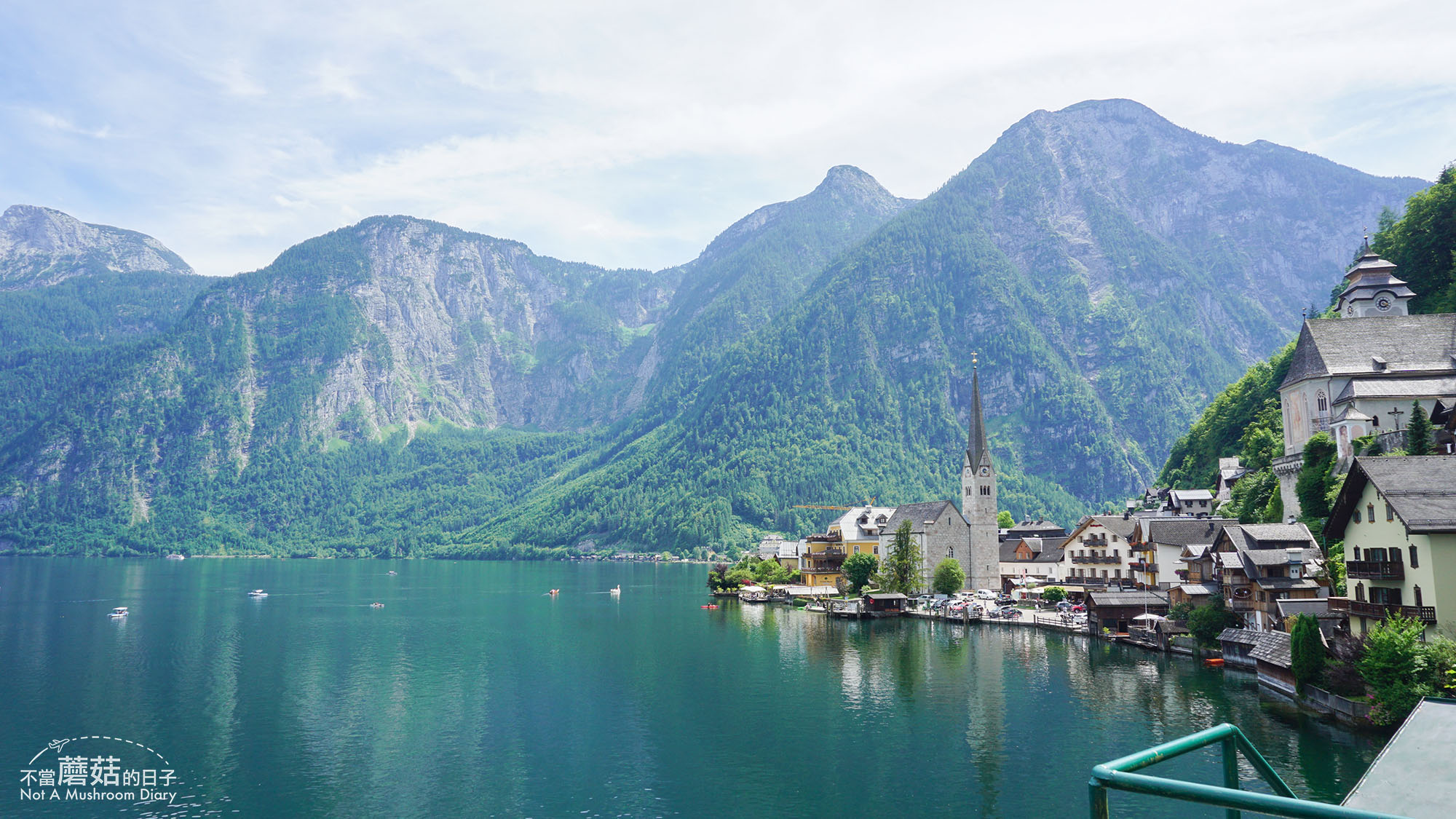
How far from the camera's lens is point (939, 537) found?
123688 millimetres

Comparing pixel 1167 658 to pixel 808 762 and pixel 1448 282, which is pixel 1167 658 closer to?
pixel 808 762

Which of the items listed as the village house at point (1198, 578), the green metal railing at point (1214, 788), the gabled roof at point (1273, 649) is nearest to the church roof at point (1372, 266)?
the village house at point (1198, 578)

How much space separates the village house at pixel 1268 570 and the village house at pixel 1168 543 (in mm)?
17426

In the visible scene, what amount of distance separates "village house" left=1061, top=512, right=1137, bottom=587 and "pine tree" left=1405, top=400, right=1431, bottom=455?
4877 cm

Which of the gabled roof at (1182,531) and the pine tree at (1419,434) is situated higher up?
the pine tree at (1419,434)

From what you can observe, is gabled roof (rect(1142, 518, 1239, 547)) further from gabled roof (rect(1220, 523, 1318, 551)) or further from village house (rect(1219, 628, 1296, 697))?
village house (rect(1219, 628, 1296, 697))

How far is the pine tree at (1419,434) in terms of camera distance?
57.0m

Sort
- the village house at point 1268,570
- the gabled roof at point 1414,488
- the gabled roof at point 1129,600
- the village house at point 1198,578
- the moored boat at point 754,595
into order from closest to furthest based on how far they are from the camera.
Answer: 1. the gabled roof at point 1414,488
2. the village house at point 1268,570
3. the village house at point 1198,578
4. the gabled roof at point 1129,600
5. the moored boat at point 754,595

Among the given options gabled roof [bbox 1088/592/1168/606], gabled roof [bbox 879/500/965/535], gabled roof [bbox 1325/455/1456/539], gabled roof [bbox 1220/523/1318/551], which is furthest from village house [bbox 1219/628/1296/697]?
gabled roof [bbox 879/500/965/535]

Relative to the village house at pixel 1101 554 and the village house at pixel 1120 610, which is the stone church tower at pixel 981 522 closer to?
the village house at pixel 1101 554

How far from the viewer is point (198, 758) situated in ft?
146

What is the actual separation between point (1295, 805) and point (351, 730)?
52739 mm

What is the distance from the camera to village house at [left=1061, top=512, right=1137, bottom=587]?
109m

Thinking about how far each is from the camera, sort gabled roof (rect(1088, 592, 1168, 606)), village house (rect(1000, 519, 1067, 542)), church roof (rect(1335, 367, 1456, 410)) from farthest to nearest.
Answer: village house (rect(1000, 519, 1067, 542)), gabled roof (rect(1088, 592, 1168, 606)), church roof (rect(1335, 367, 1456, 410))
